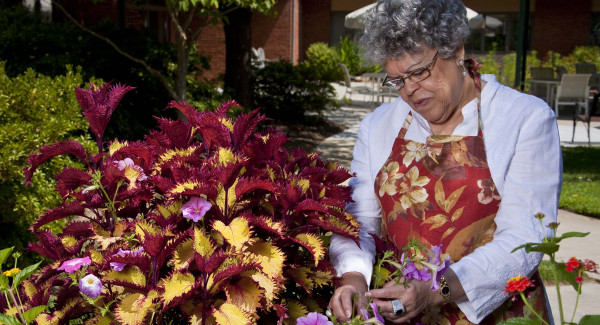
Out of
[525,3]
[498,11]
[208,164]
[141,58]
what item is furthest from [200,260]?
[498,11]

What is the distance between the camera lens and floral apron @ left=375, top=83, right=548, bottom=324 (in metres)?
1.81

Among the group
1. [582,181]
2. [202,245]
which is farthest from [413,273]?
[582,181]

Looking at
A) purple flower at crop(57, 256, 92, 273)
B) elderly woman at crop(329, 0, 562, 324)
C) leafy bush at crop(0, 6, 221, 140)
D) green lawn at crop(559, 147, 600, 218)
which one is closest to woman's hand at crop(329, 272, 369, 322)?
elderly woman at crop(329, 0, 562, 324)

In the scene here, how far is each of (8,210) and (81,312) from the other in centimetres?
309

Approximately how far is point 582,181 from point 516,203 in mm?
7317

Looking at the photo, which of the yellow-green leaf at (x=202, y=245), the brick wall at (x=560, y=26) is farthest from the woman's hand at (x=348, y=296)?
the brick wall at (x=560, y=26)

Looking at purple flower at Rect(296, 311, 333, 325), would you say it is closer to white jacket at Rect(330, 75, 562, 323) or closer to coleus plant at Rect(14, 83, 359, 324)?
coleus plant at Rect(14, 83, 359, 324)

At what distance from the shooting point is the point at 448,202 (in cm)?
184

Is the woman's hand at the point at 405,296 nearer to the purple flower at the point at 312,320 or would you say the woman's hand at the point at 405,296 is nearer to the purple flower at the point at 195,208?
the purple flower at the point at 312,320

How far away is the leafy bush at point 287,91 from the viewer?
12577mm

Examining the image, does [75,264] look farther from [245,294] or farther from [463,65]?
[463,65]

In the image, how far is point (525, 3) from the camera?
11.4 meters

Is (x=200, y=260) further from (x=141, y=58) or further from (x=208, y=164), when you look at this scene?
(x=141, y=58)

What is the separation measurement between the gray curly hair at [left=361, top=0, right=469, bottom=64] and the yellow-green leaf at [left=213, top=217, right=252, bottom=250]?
28.1 inches
